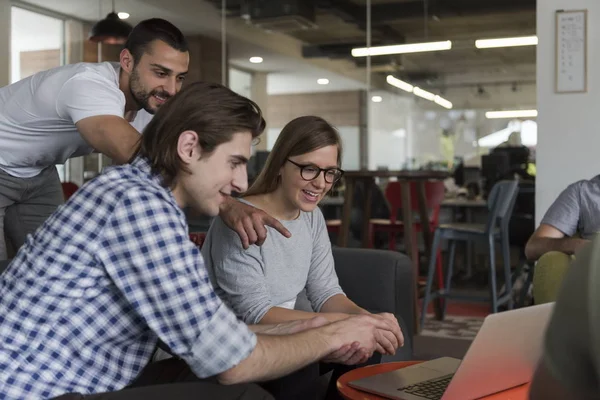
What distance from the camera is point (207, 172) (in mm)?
1483

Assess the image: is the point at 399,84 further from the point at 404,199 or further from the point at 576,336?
the point at 576,336

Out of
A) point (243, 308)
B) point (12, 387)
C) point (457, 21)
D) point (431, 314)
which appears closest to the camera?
point (12, 387)

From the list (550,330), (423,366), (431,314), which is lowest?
(431,314)

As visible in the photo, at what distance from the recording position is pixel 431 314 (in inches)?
231

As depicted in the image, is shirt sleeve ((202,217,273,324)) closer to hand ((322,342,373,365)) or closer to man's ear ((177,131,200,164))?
hand ((322,342,373,365))

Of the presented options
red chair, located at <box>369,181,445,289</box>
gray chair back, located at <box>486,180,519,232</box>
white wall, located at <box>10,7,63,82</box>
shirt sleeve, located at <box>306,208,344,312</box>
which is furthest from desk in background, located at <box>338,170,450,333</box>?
white wall, located at <box>10,7,63,82</box>

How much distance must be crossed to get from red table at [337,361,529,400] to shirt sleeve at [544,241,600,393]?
0.81 meters

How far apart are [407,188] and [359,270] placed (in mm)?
2152

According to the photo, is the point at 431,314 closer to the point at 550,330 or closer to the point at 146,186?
the point at 146,186

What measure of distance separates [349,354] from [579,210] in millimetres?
2108

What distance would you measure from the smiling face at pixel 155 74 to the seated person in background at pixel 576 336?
6.64ft

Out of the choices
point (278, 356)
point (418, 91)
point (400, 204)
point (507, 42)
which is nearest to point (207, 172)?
point (278, 356)

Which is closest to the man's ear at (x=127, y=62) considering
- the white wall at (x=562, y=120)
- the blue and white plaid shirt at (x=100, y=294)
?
the blue and white plaid shirt at (x=100, y=294)

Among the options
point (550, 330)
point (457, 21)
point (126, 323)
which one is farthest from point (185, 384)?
point (457, 21)
